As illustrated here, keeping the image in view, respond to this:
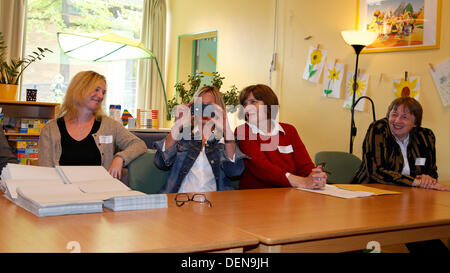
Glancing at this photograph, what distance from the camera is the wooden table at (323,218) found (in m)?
1.29

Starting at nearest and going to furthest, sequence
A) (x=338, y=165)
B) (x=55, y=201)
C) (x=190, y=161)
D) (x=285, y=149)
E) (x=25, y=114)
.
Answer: (x=55, y=201)
(x=190, y=161)
(x=285, y=149)
(x=338, y=165)
(x=25, y=114)

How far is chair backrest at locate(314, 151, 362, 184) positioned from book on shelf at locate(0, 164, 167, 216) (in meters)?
1.78

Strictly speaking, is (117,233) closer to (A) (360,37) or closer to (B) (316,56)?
(A) (360,37)

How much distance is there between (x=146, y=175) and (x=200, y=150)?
1.06 ft

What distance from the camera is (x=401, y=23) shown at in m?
4.03

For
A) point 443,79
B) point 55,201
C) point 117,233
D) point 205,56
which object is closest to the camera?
point 117,233

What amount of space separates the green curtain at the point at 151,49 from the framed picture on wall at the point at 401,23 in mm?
3931

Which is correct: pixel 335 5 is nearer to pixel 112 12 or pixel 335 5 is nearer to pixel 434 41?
pixel 434 41

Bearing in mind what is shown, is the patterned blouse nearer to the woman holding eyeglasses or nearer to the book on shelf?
the woman holding eyeglasses

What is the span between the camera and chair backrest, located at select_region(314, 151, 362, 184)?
3170mm

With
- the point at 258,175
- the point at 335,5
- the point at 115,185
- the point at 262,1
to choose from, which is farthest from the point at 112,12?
the point at 115,185

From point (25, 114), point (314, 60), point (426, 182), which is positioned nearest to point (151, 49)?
point (25, 114)

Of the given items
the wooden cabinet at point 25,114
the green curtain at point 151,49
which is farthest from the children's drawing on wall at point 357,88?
the green curtain at point 151,49
